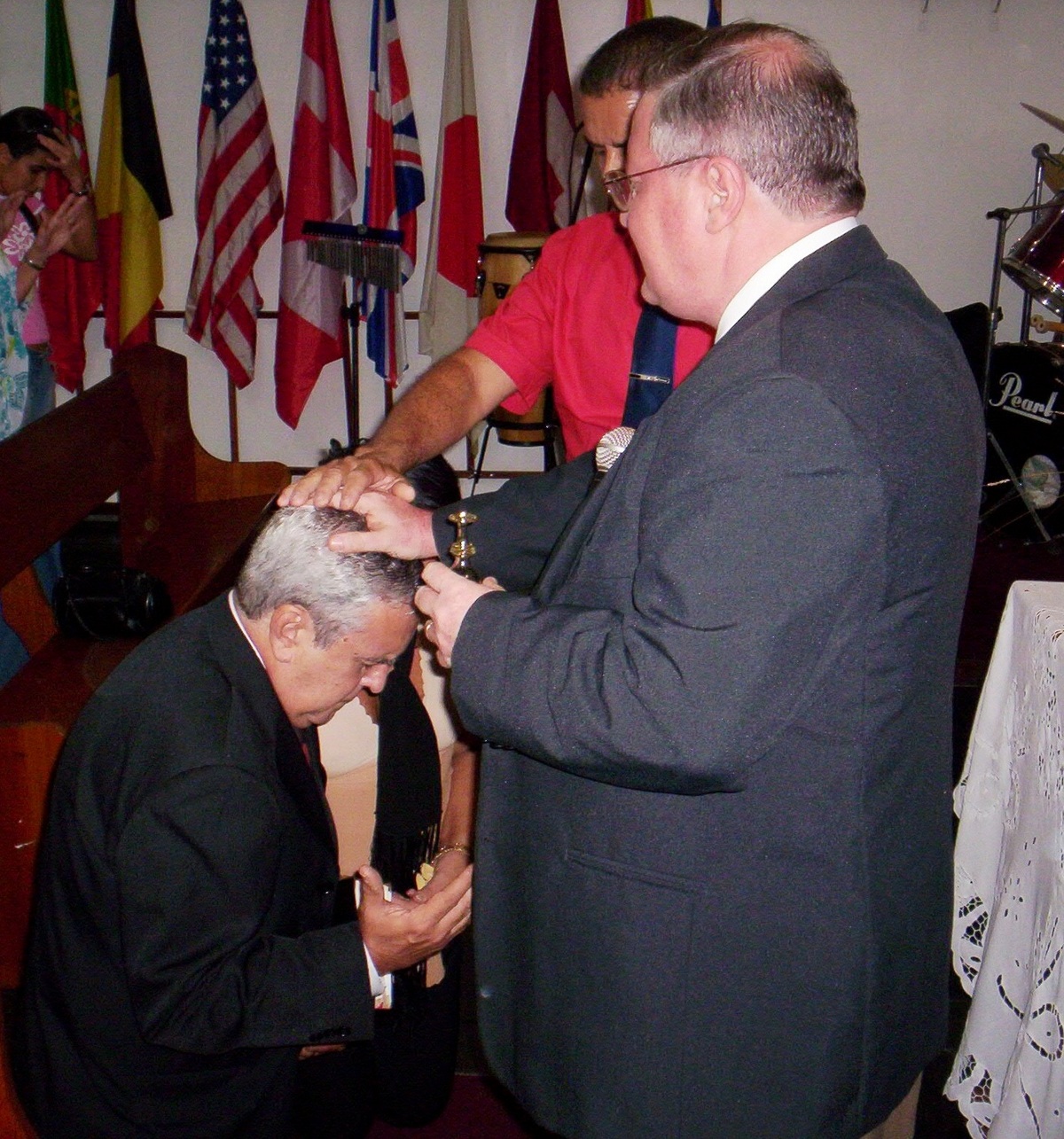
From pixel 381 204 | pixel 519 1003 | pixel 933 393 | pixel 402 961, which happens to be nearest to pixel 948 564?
pixel 933 393

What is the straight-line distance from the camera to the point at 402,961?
5.38 feet

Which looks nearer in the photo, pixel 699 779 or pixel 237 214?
pixel 699 779

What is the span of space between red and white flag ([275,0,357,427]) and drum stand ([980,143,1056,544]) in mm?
3091

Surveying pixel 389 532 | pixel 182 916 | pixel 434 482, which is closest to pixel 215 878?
pixel 182 916

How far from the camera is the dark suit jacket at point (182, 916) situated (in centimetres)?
136

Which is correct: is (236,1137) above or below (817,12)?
below

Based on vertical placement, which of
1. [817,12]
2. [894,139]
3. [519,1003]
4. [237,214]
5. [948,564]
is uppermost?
[817,12]

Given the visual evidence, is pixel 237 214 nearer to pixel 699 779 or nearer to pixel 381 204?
pixel 381 204

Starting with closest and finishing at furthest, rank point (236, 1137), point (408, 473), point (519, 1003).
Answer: point (519, 1003) → point (236, 1137) → point (408, 473)

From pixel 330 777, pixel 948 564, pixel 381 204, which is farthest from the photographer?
pixel 381 204

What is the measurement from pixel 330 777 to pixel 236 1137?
23.9 inches

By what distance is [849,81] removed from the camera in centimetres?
535


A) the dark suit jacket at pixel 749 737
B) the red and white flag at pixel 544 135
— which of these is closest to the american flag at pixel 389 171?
the red and white flag at pixel 544 135

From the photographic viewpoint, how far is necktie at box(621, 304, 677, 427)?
2.11 metres
